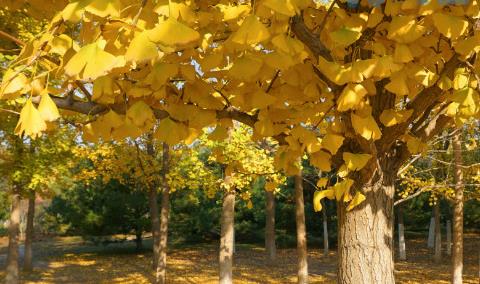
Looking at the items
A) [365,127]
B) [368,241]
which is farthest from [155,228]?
[365,127]

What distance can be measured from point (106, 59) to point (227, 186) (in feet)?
27.5

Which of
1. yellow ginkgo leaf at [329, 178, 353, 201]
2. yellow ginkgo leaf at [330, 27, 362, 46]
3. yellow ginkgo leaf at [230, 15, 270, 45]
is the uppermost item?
yellow ginkgo leaf at [330, 27, 362, 46]

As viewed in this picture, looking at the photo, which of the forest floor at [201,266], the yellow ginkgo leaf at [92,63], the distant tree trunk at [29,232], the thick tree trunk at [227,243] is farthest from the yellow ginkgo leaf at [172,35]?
the distant tree trunk at [29,232]

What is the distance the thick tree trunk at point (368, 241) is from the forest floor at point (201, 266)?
43.6 feet

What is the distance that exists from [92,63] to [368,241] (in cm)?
171

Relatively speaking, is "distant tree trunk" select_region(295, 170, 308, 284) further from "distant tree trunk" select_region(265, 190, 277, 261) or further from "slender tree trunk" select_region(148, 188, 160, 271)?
"distant tree trunk" select_region(265, 190, 277, 261)

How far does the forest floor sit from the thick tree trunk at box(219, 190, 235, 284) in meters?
5.64

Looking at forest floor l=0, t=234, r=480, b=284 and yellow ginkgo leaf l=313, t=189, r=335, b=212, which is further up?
yellow ginkgo leaf l=313, t=189, r=335, b=212

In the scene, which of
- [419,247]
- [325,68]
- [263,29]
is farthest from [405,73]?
[419,247]

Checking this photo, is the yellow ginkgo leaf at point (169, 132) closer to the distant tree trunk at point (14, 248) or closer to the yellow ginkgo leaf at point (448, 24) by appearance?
the yellow ginkgo leaf at point (448, 24)

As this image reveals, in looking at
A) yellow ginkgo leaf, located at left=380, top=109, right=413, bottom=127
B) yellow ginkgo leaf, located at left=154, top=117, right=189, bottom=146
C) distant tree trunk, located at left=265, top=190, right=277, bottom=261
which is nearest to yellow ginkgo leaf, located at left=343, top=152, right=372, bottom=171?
yellow ginkgo leaf, located at left=380, top=109, right=413, bottom=127

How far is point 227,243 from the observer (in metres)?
9.75

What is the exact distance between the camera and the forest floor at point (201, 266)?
51.9 feet

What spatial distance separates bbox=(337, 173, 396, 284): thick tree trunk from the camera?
2.29m
